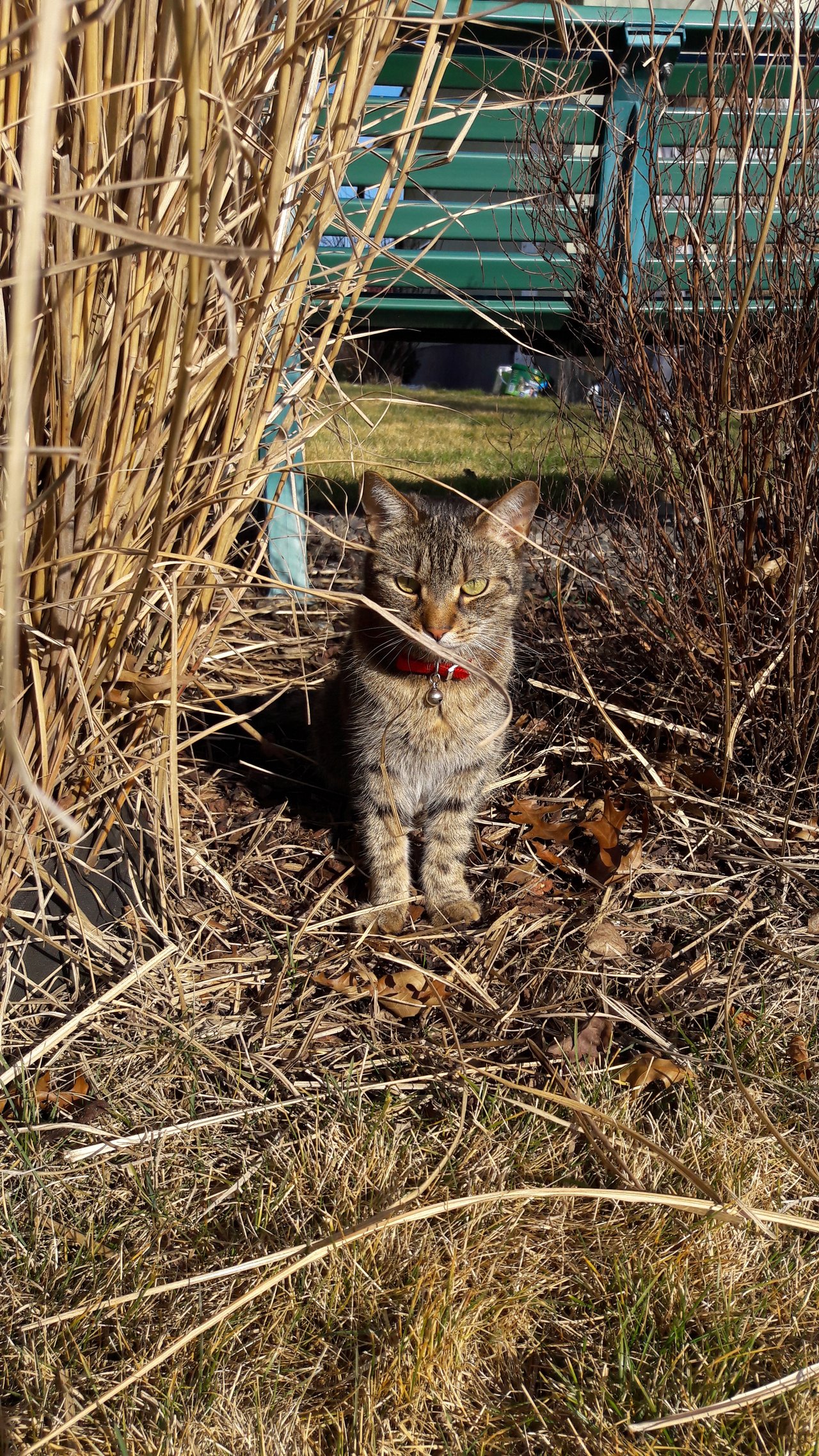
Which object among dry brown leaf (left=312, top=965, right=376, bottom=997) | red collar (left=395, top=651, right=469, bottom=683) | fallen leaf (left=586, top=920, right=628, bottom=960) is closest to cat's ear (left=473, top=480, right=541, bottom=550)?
red collar (left=395, top=651, right=469, bottom=683)

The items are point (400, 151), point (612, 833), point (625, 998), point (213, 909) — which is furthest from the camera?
point (612, 833)

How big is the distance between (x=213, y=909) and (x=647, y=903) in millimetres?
881

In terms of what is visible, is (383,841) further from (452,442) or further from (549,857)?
(452,442)

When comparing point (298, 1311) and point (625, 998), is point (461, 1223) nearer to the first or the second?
point (298, 1311)

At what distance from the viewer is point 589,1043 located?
5.90 feet

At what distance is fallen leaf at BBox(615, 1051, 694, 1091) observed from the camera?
1714mm

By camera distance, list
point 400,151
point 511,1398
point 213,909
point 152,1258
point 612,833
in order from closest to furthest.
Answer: point 511,1398, point 152,1258, point 400,151, point 213,909, point 612,833

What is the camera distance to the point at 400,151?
5.59 feet

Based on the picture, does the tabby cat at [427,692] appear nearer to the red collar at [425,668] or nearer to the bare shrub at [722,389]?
the red collar at [425,668]

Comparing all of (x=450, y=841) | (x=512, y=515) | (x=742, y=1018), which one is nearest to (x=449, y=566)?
(x=512, y=515)

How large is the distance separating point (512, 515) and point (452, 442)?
11.1ft

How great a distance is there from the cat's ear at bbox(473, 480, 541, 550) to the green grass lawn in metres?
0.20

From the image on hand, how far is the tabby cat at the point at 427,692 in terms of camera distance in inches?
84.4

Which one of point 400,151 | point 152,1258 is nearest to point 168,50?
point 400,151
